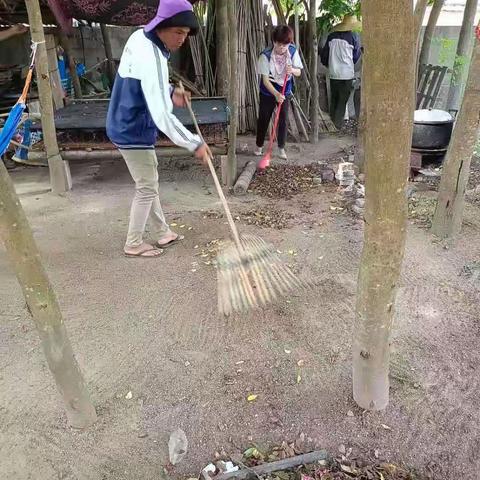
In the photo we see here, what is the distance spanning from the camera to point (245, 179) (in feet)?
18.0

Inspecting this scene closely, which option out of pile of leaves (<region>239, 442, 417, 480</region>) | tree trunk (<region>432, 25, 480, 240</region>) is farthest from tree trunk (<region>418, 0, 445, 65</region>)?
pile of leaves (<region>239, 442, 417, 480</region>)

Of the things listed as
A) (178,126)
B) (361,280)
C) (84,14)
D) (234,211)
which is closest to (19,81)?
(84,14)

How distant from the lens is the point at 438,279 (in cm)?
350

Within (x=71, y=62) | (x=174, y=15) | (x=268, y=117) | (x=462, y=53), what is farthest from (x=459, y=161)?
(x=71, y=62)

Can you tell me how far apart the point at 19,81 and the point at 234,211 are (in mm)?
4429

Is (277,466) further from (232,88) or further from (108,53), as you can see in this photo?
(108,53)

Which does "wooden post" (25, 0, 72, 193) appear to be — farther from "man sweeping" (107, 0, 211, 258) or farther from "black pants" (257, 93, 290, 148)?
"black pants" (257, 93, 290, 148)

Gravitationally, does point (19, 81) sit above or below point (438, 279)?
above

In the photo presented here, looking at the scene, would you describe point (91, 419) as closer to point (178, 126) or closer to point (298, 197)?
point (178, 126)

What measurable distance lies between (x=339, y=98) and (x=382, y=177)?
701 centimetres

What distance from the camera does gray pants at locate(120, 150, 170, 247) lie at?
3.57m

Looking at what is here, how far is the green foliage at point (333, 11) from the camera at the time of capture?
8070 mm

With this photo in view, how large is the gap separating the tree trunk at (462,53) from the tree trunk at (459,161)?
3246 millimetres

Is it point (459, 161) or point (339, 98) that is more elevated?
point (459, 161)
